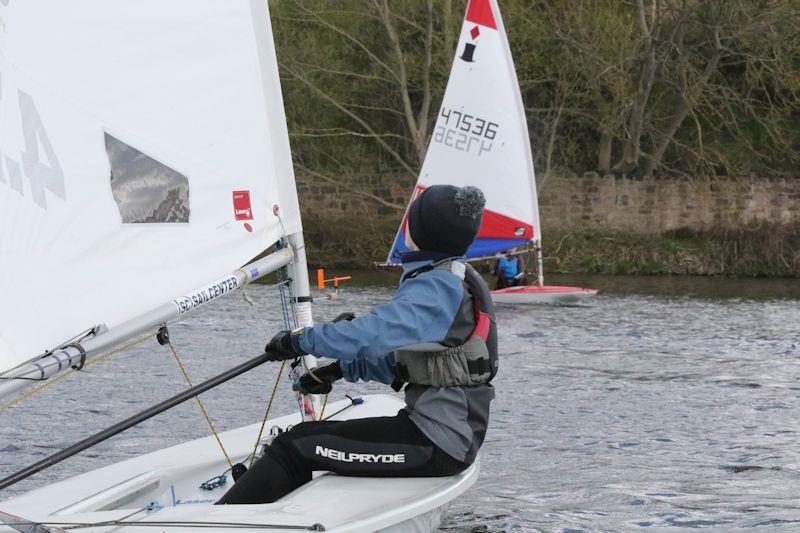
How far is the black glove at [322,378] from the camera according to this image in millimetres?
3846

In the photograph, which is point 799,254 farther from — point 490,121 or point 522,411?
point 522,411

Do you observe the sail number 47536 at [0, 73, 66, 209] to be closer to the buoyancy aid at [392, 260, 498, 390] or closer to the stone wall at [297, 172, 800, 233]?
the buoyancy aid at [392, 260, 498, 390]

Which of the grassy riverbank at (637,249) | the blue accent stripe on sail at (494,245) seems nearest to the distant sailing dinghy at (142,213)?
the blue accent stripe on sail at (494,245)

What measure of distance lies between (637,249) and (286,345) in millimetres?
16554

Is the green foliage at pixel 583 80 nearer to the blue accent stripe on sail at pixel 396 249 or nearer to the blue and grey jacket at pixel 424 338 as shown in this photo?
the blue accent stripe on sail at pixel 396 249

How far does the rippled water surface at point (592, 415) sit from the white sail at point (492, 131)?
1.95 metres

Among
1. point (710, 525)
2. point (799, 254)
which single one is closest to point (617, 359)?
point (710, 525)

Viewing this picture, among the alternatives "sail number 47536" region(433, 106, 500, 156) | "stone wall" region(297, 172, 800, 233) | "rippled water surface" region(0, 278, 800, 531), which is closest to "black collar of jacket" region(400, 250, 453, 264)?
"rippled water surface" region(0, 278, 800, 531)

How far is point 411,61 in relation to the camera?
2058 centimetres

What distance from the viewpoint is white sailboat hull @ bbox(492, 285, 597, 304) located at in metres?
14.5

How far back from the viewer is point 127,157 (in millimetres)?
3553

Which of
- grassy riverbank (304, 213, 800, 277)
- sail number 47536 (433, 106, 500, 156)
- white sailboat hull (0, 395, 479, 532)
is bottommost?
grassy riverbank (304, 213, 800, 277)

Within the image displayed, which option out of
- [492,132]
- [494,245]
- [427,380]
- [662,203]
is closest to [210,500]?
[427,380]

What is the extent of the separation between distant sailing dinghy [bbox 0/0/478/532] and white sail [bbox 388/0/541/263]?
36.8ft
